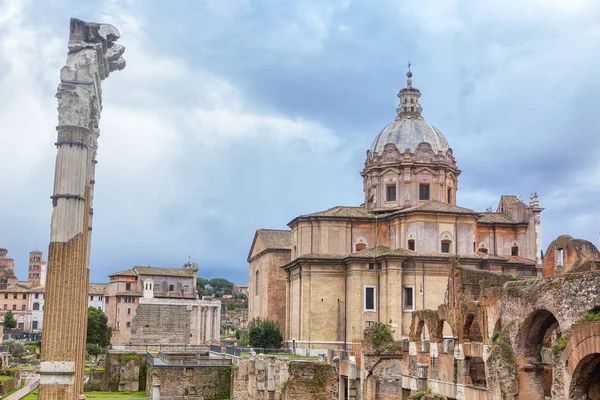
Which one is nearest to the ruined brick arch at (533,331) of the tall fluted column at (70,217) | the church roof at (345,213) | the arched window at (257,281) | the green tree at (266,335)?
the tall fluted column at (70,217)

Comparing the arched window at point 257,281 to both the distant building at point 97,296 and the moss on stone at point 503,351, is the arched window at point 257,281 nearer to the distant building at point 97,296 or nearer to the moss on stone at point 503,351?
the distant building at point 97,296

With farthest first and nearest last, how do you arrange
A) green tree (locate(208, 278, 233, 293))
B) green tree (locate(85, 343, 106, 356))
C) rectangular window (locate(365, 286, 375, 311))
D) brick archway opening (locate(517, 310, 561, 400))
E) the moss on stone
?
green tree (locate(208, 278, 233, 293)), green tree (locate(85, 343, 106, 356)), rectangular window (locate(365, 286, 375, 311)), the moss on stone, brick archway opening (locate(517, 310, 561, 400))

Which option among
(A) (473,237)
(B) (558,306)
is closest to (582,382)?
(B) (558,306)

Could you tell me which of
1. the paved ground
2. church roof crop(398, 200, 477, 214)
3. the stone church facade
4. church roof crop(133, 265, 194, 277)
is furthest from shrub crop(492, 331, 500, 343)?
church roof crop(133, 265, 194, 277)

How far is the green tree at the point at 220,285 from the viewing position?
15600 centimetres

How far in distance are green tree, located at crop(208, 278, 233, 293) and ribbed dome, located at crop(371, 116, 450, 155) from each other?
359ft

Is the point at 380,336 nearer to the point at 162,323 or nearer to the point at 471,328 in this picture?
the point at 471,328

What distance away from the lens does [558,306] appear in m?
16.4

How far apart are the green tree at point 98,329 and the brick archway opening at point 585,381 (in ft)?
164

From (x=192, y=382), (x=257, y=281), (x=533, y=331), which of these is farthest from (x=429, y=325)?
(x=257, y=281)

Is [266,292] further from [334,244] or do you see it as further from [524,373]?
[524,373]

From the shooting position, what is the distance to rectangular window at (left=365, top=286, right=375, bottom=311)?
1660 inches

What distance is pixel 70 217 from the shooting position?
1520cm

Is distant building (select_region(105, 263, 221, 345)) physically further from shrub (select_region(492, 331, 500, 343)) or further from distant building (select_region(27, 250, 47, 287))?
distant building (select_region(27, 250, 47, 287))
